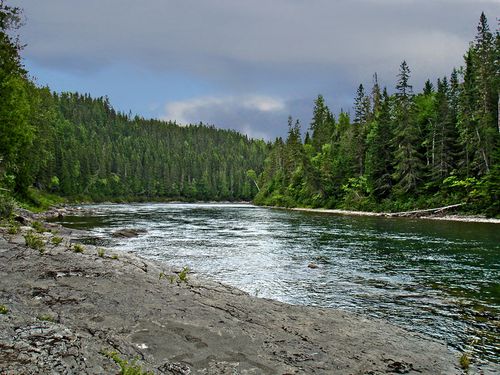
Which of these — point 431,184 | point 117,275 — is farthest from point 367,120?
point 117,275

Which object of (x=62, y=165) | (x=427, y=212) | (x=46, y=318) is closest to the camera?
(x=46, y=318)

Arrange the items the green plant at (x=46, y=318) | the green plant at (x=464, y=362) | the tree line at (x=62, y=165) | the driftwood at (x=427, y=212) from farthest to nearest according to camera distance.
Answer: the driftwood at (x=427, y=212) < the tree line at (x=62, y=165) < the green plant at (x=464, y=362) < the green plant at (x=46, y=318)

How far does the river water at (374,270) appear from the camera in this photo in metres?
13.0

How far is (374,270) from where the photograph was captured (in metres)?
20.7

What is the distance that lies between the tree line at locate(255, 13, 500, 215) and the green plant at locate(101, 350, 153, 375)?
52.3m

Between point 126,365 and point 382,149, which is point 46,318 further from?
point 382,149

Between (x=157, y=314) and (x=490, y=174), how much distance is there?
52634 mm

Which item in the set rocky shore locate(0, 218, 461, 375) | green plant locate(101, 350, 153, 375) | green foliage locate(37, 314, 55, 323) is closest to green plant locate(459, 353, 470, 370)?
rocky shore locate(0, 218, 461, 375)

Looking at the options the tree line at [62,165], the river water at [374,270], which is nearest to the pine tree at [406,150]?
the river water at [374,270]

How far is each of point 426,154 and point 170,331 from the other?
219ft

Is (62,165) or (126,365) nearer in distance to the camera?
(126,365)

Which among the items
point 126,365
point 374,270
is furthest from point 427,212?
point 126,365

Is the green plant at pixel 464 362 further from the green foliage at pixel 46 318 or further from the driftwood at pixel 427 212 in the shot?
the driftwood at pixel 427 212

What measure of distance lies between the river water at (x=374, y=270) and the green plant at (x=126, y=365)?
810 centimetres
